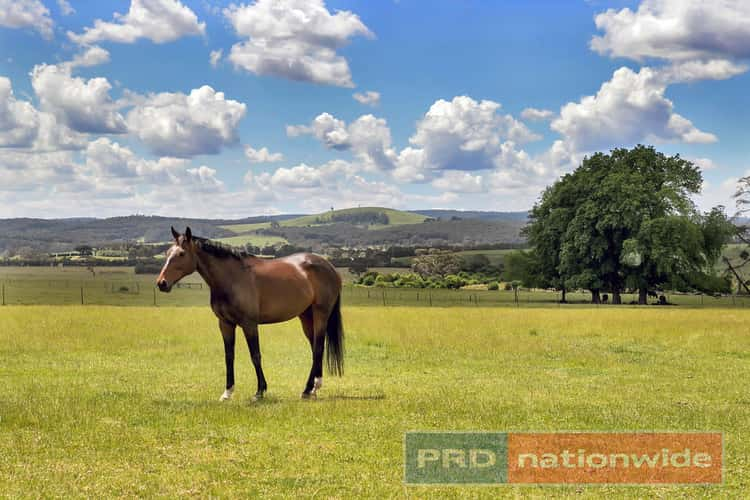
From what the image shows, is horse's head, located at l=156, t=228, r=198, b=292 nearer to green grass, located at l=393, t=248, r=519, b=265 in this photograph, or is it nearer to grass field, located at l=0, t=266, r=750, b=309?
grass field, located at l=0, t=266, r=750, b=309

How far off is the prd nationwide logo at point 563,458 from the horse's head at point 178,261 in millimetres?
4802

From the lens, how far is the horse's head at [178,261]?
12125mm

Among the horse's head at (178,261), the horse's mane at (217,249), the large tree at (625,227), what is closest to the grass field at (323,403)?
the horse's head at (178,261)

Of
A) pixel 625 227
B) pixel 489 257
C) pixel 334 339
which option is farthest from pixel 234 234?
pixel 334 339

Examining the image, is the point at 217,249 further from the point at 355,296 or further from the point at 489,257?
the point at 489,257

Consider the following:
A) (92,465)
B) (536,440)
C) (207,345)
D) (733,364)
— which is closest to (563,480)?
(536,440)

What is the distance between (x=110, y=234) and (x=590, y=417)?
132026mm

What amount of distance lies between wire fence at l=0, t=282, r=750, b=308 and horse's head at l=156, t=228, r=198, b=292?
43010 millimetres

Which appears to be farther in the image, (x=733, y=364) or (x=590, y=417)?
(x=733, y=364)

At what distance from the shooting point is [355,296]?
64.2 meters

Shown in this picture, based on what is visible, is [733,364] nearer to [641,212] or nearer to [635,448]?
[635,448]

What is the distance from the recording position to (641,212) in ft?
190

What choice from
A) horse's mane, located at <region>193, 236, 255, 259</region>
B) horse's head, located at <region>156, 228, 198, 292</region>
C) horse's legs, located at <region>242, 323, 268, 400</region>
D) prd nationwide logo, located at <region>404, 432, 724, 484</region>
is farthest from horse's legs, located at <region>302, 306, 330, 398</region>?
prd nationwide logo, located at <region>404, 432, 724, 484</region>

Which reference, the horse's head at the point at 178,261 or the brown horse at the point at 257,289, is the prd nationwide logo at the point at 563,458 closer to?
the brown horse at the point at 257,289
